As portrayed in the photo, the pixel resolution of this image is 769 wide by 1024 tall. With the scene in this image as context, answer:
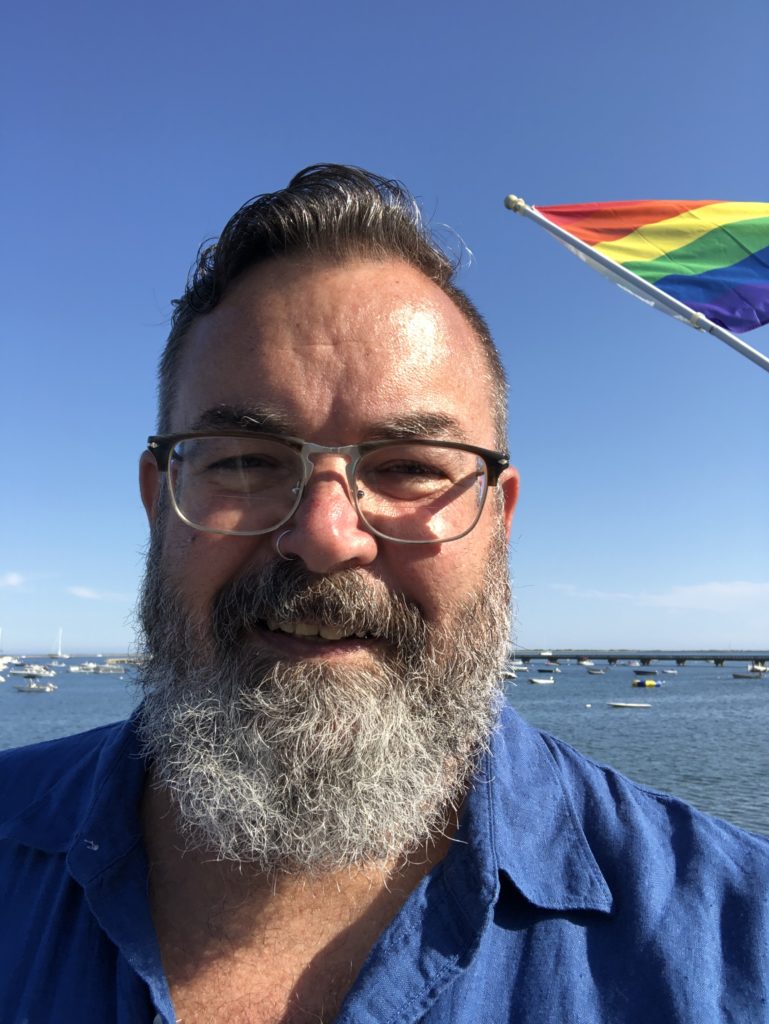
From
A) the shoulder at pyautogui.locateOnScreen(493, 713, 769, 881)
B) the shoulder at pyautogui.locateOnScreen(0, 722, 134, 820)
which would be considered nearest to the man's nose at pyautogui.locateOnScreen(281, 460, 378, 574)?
the shoulder at pyautogui.locateOnScreen(493, 713, 769, 881)

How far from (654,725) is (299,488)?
1972 inches

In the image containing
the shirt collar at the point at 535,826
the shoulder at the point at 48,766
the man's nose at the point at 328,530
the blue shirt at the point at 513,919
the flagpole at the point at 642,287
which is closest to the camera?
the blue shirt at the point at 513,919

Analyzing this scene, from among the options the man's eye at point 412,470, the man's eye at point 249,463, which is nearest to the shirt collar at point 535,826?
the man's eye at point 412,470

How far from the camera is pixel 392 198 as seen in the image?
2.52 meters

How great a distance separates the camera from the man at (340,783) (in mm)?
1628

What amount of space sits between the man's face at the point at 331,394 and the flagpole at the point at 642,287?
4826 millimetres

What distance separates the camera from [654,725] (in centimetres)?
4628

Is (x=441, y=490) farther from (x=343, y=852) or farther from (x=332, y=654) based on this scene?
(x=343, y=852)

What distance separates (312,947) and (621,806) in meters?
0.92

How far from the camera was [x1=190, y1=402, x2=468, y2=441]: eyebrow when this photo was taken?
1.95m

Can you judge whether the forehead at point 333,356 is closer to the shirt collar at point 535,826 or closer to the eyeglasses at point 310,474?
the eyeglasses at point 310,474

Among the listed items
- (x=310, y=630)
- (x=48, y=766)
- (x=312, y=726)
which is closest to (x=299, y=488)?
(x=310, y=630)

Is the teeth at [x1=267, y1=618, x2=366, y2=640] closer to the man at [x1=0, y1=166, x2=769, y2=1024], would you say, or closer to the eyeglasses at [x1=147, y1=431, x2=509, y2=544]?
the man at [x1=0, y1=166, x2=769, y2=1024]

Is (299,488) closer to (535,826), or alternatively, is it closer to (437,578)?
(437,578)
